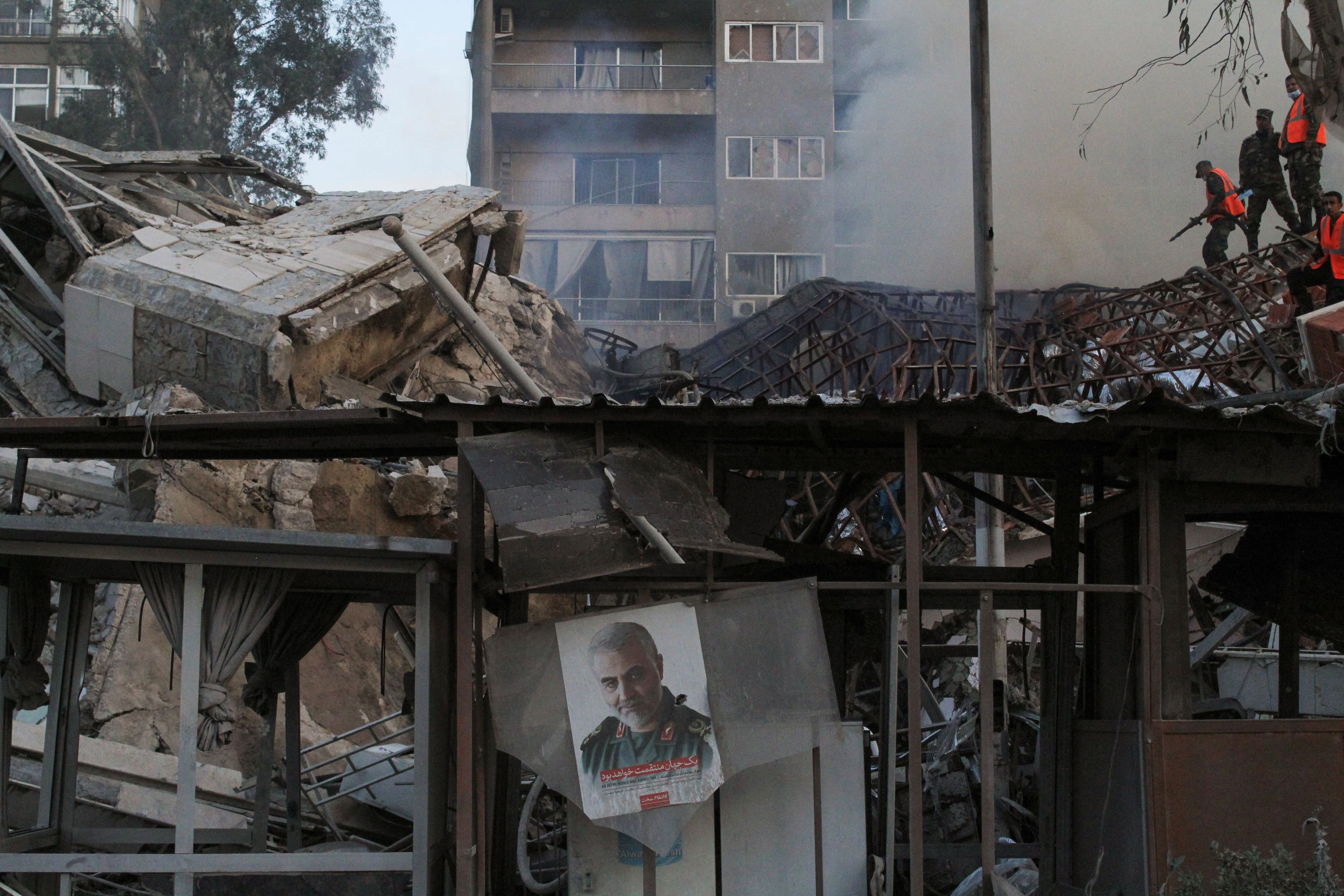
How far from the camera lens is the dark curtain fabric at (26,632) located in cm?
843

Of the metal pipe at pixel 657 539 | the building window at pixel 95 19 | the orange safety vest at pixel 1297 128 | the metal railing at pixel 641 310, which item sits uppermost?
the building window at pixel 95 19

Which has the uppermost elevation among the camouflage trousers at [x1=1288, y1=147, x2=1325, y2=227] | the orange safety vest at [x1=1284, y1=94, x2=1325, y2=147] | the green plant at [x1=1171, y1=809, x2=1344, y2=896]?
the orange safety vest at [x1=1284, y1=94, x2=1325, y2=147]

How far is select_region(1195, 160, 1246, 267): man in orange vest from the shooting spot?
1705 centimetres

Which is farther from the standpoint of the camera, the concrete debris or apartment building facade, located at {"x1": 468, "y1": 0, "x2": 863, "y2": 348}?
apartment building facade, located at {"x1": 468, "y1": 0, "x2": 863, "y2": 348}

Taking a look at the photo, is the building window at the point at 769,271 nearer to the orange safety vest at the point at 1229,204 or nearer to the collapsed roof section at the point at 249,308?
the orange safety vest at the point at 1229,204

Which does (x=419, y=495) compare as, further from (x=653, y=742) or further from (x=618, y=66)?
(x=618, y=66)

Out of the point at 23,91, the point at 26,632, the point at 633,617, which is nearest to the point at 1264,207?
the point at 633,617

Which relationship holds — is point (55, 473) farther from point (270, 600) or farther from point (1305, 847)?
point (1305, 847)

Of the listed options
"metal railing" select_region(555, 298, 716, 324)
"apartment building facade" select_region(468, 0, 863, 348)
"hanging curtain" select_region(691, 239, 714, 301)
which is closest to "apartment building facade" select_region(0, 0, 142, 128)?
"apartment building facade" select_region(468, 0, 863, 348)

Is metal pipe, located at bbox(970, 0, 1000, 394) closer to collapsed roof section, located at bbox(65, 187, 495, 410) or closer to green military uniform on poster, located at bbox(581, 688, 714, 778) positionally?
green military uniform on poster, located at bbox(581, 688, 714, 778)

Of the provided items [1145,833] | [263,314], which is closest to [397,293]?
[263,314]

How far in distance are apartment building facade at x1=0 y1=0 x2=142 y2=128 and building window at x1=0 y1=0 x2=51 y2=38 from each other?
0.02m

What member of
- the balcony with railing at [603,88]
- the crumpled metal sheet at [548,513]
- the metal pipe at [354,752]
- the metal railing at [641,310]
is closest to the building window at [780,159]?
the balcony with railing at [603,88]

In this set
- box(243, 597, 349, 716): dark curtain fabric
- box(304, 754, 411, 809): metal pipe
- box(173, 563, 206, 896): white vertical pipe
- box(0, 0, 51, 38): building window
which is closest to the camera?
box(173, 563, 206, 896): white vertical pipe
